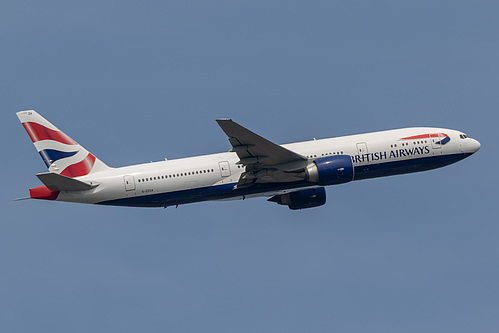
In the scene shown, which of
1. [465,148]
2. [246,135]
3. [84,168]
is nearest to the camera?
[246,135]

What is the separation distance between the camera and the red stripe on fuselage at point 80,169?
2418 inches

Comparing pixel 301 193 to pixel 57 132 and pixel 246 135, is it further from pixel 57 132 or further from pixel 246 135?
pixel 57 132

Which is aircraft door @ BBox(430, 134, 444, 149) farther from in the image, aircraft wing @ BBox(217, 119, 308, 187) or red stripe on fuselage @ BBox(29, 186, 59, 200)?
red stripe on fuselage @ BBox(29, 186, 59, 200)

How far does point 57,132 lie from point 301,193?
20439mm

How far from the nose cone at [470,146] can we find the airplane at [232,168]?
7.38 feet

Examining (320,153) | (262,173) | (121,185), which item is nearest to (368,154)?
(320,153)

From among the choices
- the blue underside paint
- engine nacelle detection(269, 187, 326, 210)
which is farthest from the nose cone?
engine nacelle detection(269, 187, 326, 210)

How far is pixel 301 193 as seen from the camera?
65.2 m

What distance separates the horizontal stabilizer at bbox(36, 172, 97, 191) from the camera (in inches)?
2242

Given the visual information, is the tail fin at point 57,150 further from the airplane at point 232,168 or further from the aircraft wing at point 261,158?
the aircraft wing at point 261,158

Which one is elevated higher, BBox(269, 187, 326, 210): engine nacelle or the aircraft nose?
the aircraft nose

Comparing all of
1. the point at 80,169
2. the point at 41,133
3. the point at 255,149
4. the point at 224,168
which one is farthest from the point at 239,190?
the point at 41,133

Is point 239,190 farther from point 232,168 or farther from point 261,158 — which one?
point 261,158

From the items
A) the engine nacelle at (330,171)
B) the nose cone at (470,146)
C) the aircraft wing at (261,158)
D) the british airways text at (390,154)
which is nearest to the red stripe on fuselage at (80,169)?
the aircraft wing at (261,158)
